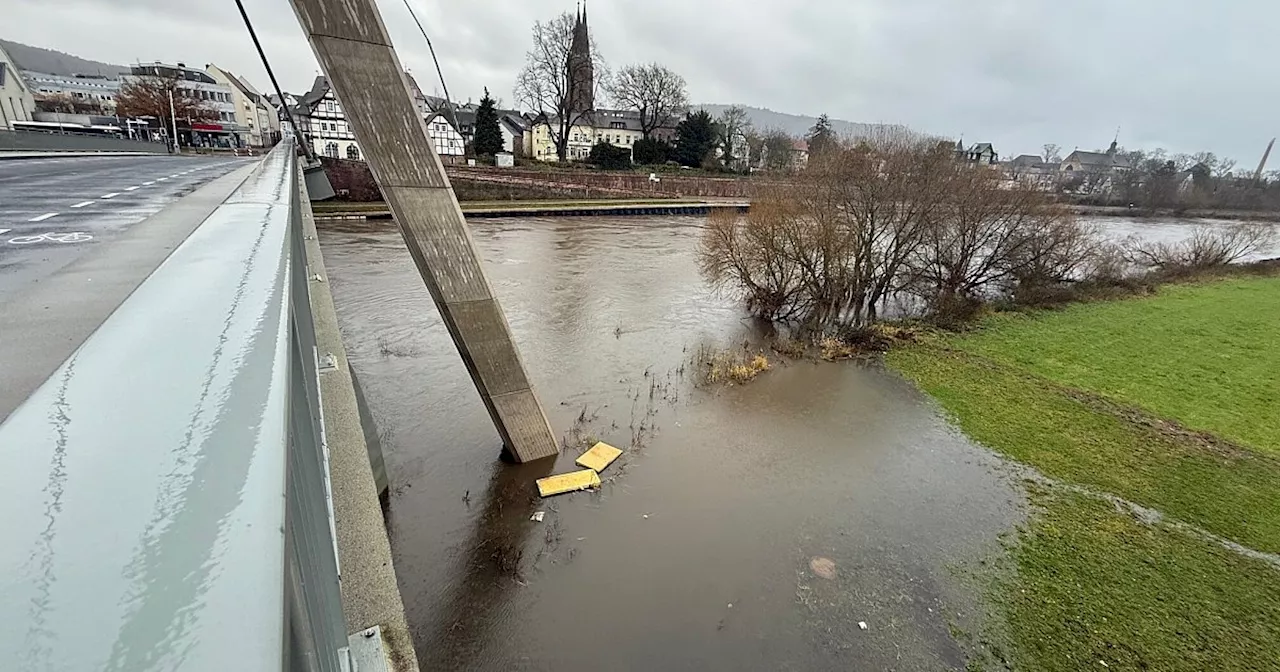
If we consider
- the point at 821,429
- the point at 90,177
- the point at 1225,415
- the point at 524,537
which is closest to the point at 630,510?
the point at 524,537

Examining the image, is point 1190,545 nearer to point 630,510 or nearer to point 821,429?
point 821,429

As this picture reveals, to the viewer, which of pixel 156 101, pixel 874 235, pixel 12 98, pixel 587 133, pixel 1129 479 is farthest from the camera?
pixel 587 133

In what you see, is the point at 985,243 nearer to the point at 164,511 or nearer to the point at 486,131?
the point at 164,511

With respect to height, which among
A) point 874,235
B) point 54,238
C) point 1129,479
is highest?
point 874,235

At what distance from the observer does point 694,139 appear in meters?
61.4

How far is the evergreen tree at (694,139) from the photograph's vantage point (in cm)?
6100

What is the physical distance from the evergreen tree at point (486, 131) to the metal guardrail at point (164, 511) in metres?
60.6

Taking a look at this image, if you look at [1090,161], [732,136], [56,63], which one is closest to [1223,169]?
[1090,161]

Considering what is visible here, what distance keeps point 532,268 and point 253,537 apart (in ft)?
76.4

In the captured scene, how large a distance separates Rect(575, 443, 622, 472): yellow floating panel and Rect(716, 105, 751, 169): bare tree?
59816 millimetres

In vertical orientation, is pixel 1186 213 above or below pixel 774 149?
below

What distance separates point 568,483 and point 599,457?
2.86ft

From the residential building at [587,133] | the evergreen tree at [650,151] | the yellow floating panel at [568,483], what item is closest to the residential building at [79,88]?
the residential building at [587,133]

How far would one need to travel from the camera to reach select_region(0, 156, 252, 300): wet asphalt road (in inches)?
219
